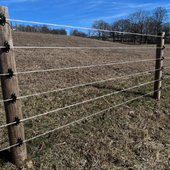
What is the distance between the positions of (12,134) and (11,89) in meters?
0.57

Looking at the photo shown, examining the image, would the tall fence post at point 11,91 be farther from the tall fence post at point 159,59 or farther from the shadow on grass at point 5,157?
the tall fence post at point 159,59

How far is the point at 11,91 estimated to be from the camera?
188cm

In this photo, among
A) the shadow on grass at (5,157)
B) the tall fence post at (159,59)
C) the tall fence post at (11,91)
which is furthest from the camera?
the tall fence post at (159,59)

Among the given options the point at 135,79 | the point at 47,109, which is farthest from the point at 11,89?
the point at 135,79

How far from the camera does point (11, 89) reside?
1.88 metres

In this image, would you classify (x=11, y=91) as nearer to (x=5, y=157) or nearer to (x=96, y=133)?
(x=5, y=157)

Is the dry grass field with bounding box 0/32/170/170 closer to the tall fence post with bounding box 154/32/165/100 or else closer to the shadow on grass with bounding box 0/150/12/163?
the shadow on grass with bounding box 0/150/12/163

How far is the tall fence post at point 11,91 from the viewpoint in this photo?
173cm

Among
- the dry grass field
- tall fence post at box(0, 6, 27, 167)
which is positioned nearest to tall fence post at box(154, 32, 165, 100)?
the dry grass field

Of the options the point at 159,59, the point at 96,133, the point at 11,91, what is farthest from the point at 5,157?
the point at 159,59

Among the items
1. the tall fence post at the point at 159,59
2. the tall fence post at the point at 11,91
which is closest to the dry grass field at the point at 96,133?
the tall fence post at the point at 11,91

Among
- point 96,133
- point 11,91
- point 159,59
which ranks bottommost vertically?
point 96,133

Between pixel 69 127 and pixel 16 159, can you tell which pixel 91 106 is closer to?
pixel 69 127

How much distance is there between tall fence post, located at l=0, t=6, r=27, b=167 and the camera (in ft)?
5.69
